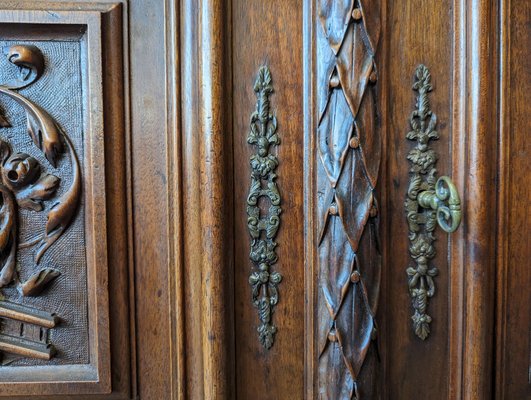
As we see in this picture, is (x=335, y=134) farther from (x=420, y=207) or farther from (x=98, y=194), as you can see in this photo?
(x=98, y=194)

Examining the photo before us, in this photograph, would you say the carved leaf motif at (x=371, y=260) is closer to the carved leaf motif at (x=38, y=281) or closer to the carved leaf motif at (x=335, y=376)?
the carved leaf motif at (x=335, y=376)

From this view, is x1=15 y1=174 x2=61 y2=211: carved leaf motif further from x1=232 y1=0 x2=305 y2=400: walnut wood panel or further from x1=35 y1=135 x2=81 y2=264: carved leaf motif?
x1=232 y1=0 x2=305 y2=400: walnut wood panel

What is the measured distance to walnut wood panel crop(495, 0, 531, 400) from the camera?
37cm

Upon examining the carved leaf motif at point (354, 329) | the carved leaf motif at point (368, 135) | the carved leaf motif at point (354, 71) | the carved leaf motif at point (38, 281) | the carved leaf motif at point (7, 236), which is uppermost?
the carved leaf motif at point (354, 71)

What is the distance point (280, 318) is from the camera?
0.38 metres

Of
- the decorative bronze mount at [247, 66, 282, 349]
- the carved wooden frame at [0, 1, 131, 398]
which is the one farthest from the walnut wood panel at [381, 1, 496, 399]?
the carved wooden frame at [0, 1, 131, 398]

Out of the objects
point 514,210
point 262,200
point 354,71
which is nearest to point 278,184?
A: point 262,200

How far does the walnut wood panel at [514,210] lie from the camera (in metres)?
0.37

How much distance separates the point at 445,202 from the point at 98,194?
1.08ft

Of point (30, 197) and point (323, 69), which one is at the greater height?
point (323, 69)

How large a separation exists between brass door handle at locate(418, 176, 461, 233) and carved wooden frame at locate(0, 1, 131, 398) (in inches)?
11.6

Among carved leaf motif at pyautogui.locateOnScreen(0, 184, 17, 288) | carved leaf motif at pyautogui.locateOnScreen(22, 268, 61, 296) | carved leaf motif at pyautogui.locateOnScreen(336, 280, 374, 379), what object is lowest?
carved leaf motif at pyautogui.locateOnScreen(336, 280, 374, 379)

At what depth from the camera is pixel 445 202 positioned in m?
0.35

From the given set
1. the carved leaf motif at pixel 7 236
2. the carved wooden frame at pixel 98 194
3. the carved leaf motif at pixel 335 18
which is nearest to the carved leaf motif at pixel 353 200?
the carved leaf motif at pixel 335 18
